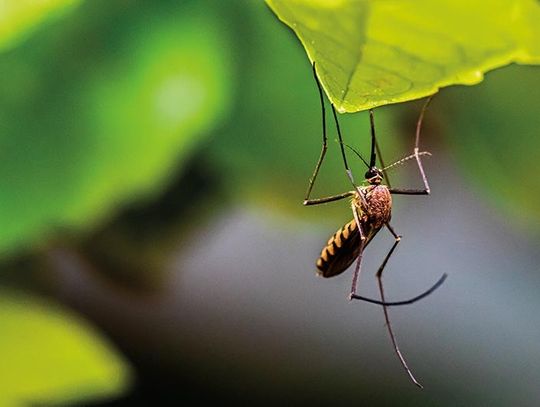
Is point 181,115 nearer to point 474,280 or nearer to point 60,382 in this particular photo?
point 60,382

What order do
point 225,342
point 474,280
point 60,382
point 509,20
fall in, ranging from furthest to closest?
point 474,280 → point 225,342 → point 60,382 → point 509,20

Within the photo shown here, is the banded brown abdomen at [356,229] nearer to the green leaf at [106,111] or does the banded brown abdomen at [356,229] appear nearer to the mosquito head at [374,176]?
the mosquito head at [374,176]

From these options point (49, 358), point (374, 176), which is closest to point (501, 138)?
point (374, 176)

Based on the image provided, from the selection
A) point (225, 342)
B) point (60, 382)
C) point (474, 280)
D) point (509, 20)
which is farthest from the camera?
point (474, 280)

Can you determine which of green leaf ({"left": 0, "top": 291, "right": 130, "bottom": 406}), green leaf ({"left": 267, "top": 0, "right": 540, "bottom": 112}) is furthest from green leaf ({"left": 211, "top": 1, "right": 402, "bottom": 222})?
green leaf ({"left": 267, "top": 0, "right": 540, "bottom": 112})

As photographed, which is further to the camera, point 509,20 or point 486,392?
point 486,392

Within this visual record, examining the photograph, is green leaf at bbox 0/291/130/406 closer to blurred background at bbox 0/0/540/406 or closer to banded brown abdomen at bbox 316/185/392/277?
blurred background at bbox 0/0/540/406

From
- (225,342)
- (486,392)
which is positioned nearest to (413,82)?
(225,342)

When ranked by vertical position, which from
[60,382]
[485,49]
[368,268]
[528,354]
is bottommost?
[485,49]

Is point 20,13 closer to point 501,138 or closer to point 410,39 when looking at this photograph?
point 410,39
